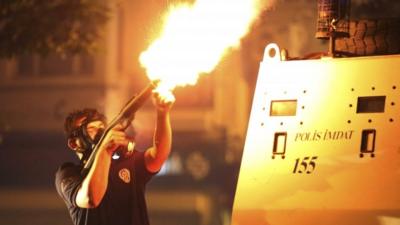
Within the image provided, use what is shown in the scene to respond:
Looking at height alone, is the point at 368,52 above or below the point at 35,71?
above

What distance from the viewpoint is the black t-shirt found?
22.2 feet

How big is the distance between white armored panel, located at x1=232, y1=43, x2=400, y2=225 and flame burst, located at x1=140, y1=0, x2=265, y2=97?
0.67 metres

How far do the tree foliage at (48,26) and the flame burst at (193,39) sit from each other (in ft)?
30.5

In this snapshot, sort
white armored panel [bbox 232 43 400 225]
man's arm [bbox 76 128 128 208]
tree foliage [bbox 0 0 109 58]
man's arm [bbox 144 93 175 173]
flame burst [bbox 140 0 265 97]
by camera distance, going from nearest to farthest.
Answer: white armored panel [bbox 232 43 400 225]
man's arm [bbox 76 128 128 208]
man's arm [bbox 144 93 175 173]
flame burst [bbox 140 0 265 97]
tree foliage [bbox 0 0 109 58]

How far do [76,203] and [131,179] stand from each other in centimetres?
49

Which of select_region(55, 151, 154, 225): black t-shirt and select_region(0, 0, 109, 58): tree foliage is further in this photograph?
select_region(0, 0, 109, 58): tree foliage

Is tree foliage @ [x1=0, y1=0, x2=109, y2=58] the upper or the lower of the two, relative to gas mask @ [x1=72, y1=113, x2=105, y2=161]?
upper

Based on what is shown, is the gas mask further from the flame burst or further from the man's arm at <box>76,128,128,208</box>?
the flame burst

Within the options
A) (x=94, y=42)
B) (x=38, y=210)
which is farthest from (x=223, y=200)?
(x=94, y=42)

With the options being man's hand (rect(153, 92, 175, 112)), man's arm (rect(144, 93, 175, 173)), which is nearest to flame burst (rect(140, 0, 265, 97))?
man's hand (rect(153, 92, 175, 112))

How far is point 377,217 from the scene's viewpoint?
6211mm

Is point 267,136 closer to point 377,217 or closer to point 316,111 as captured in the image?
point 316,111

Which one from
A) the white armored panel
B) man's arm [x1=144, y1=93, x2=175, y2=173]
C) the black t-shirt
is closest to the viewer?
the white armored panel

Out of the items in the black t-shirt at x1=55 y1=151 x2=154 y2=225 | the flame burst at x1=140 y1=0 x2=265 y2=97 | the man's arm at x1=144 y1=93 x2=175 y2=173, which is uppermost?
the flame burst at x1=140 y1=0 x2=265 y2=97
